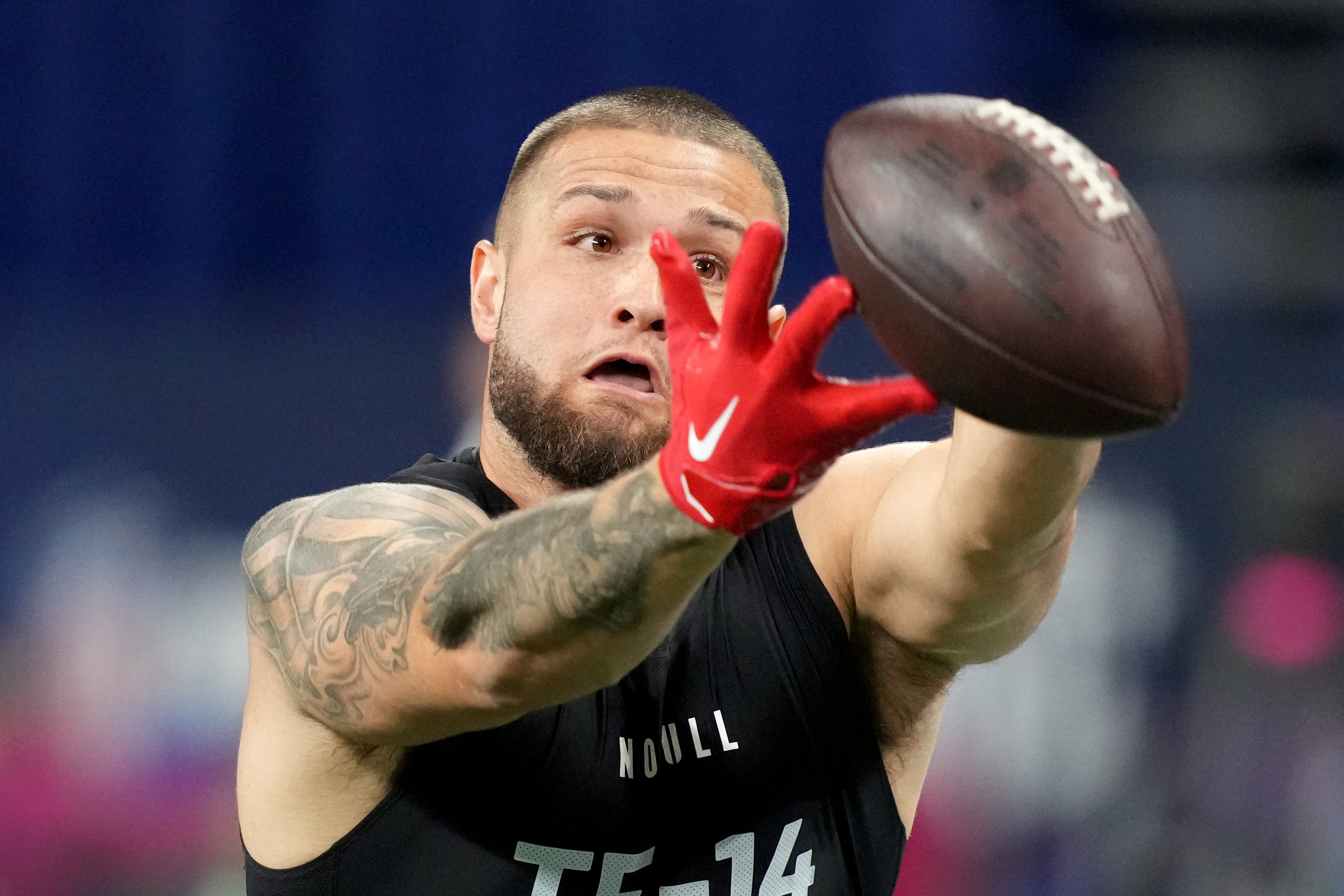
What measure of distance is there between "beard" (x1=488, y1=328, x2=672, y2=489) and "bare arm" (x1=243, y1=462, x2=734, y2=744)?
0.32 m

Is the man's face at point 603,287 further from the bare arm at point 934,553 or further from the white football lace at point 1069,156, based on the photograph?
the white football lace at point 1069,156

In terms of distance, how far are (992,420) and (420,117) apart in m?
2.64

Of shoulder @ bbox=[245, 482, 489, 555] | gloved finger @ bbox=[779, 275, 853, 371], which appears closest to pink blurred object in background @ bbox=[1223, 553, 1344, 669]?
shoulder @ bbox=[245, 482, 489, 555]

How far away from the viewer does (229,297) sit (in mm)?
3324

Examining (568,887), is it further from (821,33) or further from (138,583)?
(821,33)

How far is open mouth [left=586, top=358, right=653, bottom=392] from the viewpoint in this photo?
1680 millimetres

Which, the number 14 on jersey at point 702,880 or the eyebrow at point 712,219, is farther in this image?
the eyebrow at point 712,219

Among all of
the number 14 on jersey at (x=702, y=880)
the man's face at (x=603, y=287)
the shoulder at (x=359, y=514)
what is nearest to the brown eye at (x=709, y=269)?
the man's face at (x=603, y=287)

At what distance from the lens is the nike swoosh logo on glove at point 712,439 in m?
1.02

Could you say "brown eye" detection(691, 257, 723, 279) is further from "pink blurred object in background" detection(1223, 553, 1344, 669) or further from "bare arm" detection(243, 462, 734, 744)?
"pink blurred object in background" detection(1223, 553, 1344, 669)

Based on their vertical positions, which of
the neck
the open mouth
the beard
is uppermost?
the open mouth

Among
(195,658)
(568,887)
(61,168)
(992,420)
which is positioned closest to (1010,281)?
(992,420)

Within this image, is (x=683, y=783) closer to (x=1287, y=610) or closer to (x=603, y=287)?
(x=603, y=287)

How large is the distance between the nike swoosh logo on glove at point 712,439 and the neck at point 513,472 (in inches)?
29.1
